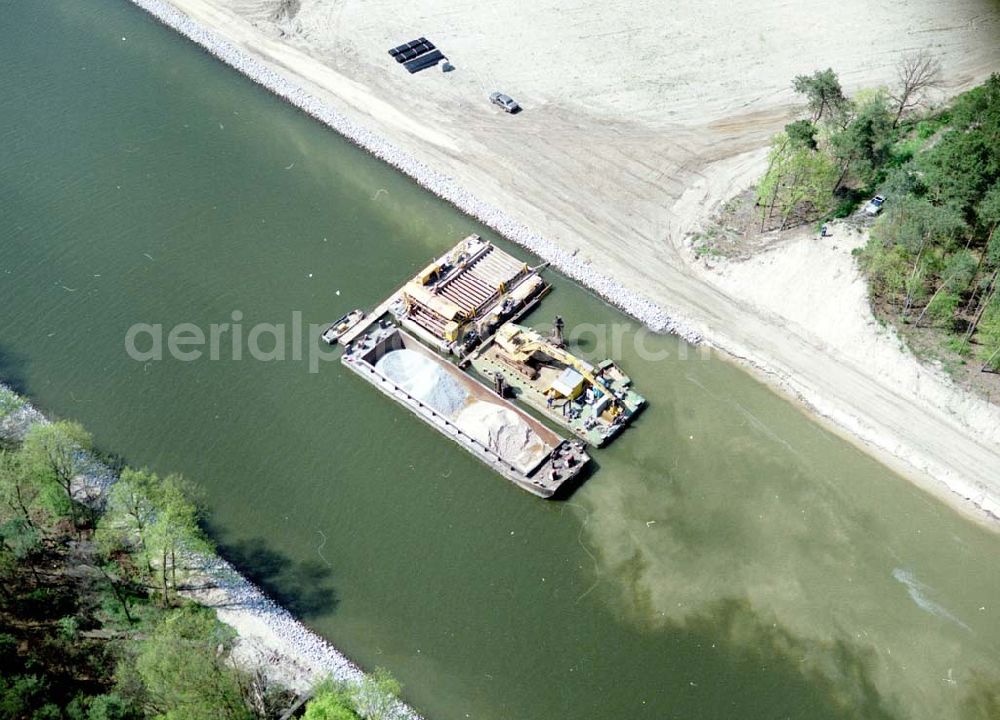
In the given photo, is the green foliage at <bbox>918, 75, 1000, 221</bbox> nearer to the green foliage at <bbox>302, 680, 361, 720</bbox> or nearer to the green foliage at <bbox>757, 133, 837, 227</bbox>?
the green foliage at <bbox>757, 133, 837, 227</bbox>

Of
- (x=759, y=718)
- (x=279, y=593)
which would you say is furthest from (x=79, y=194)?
(x=759, y=718)

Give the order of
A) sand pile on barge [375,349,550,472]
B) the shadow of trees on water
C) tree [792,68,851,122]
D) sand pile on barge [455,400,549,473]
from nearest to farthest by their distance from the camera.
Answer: the shadow of trees on water → sand pile on barge [455,400,549,473] → sand pile on barge [375,349,550,472] → tree [792,68,851,122]

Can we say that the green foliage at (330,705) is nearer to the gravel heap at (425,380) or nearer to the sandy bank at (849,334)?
the gravel heap at (425,380)

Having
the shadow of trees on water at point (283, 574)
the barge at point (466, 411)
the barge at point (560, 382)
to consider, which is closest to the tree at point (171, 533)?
the shadow of trees on water at point (283, 574)

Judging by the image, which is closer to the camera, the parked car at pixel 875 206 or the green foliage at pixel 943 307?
the green foliage at pixel 943 307

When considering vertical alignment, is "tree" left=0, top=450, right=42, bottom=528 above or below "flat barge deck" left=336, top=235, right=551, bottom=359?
below

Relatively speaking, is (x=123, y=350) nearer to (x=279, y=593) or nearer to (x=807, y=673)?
(x=279, y=593)

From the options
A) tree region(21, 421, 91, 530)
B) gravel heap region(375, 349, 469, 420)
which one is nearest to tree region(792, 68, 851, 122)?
gravel heap region(375, 349, 469, 420)
